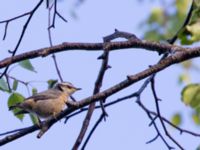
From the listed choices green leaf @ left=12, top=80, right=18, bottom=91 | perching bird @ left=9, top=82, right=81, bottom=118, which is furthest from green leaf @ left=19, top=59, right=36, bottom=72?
perching bird @ left=9, top=82, right=81, bottom=118

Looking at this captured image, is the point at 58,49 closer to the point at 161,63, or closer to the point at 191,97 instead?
the point at 161,63

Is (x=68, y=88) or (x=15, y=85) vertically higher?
(x=68, y=88)

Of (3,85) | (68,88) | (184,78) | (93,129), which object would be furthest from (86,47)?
(184,78)

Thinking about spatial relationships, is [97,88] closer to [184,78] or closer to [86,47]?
[86,47]

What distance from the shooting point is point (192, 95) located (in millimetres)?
2801

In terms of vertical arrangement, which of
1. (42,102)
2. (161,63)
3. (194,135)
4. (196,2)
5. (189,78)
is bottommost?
(194,135)

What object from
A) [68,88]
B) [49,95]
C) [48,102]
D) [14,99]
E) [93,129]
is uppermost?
[68,88]

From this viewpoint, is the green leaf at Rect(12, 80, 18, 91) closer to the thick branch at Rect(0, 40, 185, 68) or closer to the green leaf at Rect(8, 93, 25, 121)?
the green leaf at Rect(8, 93, 25, 121)

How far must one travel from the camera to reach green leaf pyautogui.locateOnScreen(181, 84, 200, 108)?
2793 mm

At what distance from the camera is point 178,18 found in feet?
21.5

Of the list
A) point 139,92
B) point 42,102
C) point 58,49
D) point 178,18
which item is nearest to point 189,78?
point 178,18

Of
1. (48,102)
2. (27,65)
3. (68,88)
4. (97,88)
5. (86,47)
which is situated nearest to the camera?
(86,47)

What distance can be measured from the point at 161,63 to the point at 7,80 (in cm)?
68

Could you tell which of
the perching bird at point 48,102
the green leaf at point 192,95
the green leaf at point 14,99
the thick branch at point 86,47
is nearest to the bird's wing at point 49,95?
the perching bird at point 48,102
